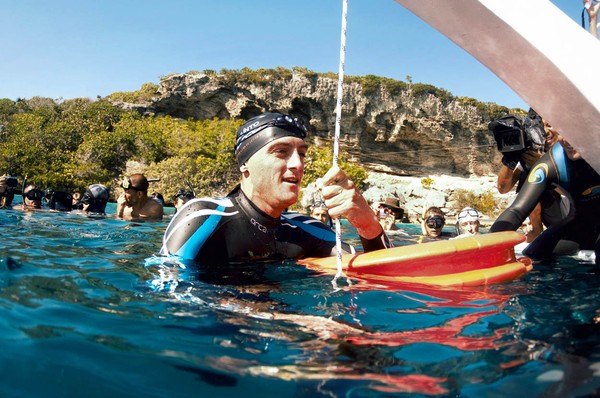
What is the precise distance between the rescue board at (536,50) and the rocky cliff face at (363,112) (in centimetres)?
4336

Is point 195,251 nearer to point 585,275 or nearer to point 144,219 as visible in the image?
point 585,275

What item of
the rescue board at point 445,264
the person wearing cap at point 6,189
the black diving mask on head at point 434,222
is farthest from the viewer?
the person wearing cap at point 6,189

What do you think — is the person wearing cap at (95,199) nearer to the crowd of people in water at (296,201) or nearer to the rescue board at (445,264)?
the crowd of people in water at (296,201)

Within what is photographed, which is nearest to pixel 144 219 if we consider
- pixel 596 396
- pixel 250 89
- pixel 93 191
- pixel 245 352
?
pixel 93 191

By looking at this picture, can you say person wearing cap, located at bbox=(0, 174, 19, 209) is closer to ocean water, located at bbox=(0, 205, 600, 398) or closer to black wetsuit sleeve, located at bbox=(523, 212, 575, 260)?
ocean water, located at bbox=(0, 205, 600, 398)

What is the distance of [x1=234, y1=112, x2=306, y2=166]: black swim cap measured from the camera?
323 centimetres

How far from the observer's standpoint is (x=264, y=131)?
10.7 feet

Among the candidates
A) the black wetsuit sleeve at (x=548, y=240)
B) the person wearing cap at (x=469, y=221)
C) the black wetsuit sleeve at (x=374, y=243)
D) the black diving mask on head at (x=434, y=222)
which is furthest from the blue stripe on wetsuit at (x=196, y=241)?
the black diving mask on head at (x=434, y=222)

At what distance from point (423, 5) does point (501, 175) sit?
385 cm

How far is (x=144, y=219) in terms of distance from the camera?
889cm

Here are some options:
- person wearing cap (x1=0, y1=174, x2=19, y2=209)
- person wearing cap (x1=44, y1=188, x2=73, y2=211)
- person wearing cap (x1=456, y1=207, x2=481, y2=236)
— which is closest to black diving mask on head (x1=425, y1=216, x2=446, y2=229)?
person wearing cap (x1=456, y1=207, x2=481, y2=236)

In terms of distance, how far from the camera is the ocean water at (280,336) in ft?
4.29

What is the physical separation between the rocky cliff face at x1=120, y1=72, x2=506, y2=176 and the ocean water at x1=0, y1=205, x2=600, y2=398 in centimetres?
4275

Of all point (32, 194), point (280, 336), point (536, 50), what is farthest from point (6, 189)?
point (536, 50)
